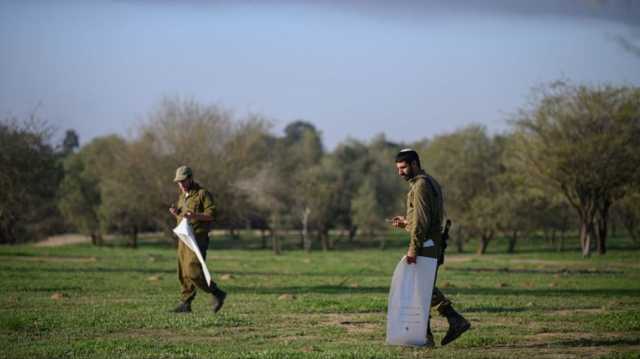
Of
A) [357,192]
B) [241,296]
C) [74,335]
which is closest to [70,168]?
[357,192]

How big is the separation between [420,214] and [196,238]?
5.59 m

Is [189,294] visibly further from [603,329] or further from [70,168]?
[70,168]

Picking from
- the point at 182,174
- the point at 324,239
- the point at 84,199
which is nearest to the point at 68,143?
the point at 84,199

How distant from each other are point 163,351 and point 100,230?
2534 inches

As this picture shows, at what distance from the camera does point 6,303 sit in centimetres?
1627

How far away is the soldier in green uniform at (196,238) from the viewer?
14836 millimetres

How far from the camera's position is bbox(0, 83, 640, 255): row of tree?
142ft

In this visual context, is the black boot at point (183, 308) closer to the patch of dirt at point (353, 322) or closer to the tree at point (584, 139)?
the patch of dirt at point (353, 322)

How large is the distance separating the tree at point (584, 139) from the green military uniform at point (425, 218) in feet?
110

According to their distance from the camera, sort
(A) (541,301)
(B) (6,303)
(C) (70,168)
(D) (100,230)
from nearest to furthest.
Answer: (B) (6,303), (A) (541,301), (D) (100,230), (C) (70,168)

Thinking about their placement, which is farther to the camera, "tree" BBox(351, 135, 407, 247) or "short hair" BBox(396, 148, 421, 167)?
"tree" BBox(351, 135, 407, 247)

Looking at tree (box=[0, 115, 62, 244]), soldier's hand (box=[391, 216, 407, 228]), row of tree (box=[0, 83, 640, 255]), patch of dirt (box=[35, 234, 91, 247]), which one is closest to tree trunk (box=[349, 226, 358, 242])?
row of tree (box=[0, 83, 640, 255])

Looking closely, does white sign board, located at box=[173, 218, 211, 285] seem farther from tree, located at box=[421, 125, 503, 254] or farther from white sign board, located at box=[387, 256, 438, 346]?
tree, located at box=[421, 125, 503, 254]

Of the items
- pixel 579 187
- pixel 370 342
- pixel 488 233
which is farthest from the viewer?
pixel 488 233
